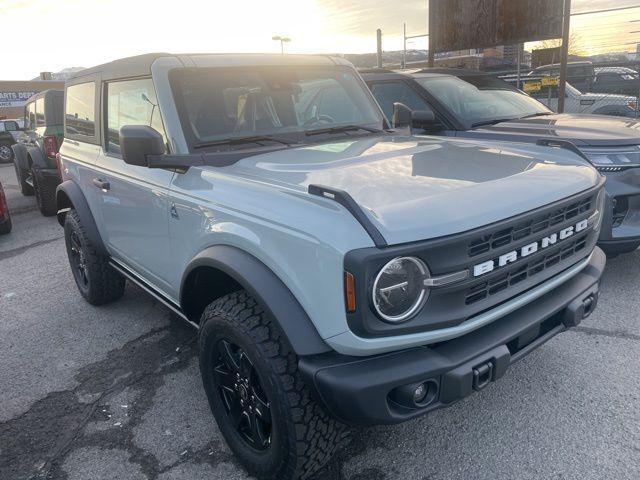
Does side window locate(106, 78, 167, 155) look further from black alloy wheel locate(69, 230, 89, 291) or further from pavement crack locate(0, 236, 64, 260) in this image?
pavement crack locate(0, 236, 64, 260)

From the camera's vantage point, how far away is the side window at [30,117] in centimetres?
960

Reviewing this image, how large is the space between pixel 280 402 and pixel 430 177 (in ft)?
3.71

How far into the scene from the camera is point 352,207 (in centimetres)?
186

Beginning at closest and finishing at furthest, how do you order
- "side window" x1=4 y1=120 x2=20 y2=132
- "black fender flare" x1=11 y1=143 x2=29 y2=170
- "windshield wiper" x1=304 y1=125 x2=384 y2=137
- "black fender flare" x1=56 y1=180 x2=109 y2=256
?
"windshield wiper" x1=304 y1=125 x2=384 y2=137, "black fender flare" x1=56 y1=180 x2=109 y2=256, "side window" x1=4 y1=120 x2=20 y2=132, "black fender flare" x1=11 y1=143 x2=29 y2=170

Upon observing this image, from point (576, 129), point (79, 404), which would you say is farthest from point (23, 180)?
point (576, 129)

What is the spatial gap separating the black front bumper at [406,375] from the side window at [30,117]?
9.65 metres

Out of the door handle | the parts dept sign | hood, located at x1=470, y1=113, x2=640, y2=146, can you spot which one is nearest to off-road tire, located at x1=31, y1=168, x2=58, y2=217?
the door handle

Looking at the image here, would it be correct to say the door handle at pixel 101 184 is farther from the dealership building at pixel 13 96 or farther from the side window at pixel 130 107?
the dealership building at pixel 13 96

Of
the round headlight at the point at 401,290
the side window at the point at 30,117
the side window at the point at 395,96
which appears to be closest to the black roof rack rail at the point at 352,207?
the round headlight at the point at 401,290

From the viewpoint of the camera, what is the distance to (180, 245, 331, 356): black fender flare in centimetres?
190

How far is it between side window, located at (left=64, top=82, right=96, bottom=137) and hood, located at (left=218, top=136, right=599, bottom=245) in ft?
6.27

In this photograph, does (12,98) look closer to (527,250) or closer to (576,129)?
(576,129)

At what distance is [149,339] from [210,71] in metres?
1.98

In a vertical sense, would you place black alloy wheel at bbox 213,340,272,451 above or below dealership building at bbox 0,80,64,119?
below
